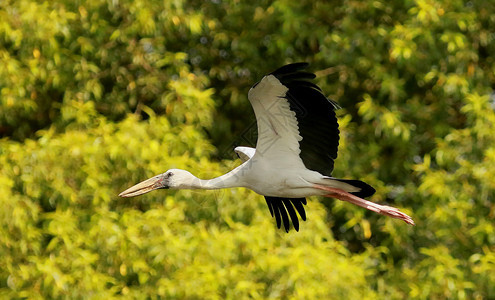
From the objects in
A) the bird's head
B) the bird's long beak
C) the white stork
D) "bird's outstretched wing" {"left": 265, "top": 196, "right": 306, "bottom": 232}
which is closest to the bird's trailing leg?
the white stork

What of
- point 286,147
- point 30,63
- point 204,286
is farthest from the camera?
point 30,63

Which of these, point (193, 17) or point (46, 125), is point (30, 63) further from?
point (193, 17)

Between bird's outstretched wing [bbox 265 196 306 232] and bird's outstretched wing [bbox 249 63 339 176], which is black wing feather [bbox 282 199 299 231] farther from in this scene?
bird's outstretched wing [bbox 249 63 339 176]

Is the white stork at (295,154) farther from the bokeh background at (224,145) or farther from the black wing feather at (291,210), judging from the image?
the bokeh background at (224,145)

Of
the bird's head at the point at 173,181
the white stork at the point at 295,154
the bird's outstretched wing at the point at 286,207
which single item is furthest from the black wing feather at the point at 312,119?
the bird's head at the point at 173,181

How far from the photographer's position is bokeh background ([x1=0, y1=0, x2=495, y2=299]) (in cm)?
934

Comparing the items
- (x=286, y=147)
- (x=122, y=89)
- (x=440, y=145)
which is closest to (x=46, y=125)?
(x=122, y=89)

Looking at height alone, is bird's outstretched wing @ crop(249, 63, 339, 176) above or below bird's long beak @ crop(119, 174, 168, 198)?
above

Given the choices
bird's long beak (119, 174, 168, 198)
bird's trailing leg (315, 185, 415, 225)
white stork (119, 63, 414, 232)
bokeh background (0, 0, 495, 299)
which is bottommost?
bokeh background (0, 0, 495, 299)

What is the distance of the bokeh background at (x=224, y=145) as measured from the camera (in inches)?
368

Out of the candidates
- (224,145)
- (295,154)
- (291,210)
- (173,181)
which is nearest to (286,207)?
(291,210)

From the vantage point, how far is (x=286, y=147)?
23.6 feet

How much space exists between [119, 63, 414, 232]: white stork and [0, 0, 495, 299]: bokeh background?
2.88 ft

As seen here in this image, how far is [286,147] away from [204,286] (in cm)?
224
